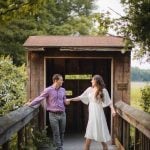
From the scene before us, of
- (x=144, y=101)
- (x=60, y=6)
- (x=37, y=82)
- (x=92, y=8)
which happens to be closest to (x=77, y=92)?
(x=37, y=82)

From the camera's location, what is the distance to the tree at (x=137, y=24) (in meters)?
6.44

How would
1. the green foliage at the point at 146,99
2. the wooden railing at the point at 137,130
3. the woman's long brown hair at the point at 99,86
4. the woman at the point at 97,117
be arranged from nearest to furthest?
the wooden railing at the point at 137,130 → the woman's long brown hair at the point at 99,86 → the woman at the point at 97,117 → the green foliage at the point at 146,99

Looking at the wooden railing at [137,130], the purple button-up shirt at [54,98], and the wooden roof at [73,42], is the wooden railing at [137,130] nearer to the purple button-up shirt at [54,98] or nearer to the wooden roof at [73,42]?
the purple button-up shirt at [54,98]

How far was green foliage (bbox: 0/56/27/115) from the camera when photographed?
52.8 feet

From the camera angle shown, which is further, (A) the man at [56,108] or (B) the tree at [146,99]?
(B) the tree at [146,99]

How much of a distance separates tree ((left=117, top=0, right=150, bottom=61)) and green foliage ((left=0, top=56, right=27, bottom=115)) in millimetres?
8520

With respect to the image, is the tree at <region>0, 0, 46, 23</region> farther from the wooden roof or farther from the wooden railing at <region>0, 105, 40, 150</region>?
the wooden roof

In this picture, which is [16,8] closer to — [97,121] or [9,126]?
[9,126]

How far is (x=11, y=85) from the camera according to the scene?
1727cm

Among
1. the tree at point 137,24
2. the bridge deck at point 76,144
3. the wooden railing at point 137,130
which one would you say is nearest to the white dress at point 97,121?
the wooden railing at point 137,130

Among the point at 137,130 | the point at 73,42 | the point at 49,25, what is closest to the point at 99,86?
the point at 137,130

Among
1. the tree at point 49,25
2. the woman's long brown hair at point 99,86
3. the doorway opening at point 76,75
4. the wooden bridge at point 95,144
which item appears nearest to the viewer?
the wooden bridge at point 95,144

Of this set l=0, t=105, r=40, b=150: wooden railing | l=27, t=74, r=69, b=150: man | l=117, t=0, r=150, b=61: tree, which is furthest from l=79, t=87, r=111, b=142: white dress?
l=117, t=0, r=150, b=61: tree

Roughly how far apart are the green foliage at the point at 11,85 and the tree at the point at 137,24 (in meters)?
8.52
